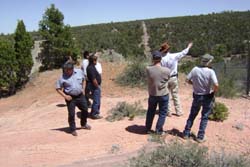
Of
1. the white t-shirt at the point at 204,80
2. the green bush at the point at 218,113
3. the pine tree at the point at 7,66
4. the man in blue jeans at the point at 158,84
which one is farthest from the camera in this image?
the pine tree at the point at 7,66

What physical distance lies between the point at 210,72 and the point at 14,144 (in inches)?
164

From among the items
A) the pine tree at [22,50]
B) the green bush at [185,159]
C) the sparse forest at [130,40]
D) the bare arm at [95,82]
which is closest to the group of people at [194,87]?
the bare arm at [95,82]

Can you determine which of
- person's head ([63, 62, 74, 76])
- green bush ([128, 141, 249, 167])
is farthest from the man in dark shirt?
green bush ([128, 141, 249, 167])

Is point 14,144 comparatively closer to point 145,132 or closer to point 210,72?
point 145,132

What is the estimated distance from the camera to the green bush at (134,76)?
1547 centimetres

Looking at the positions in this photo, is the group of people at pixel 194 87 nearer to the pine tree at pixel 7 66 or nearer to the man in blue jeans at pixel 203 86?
the man in blue jeans at pixel 203 86

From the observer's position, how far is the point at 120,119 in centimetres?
1038

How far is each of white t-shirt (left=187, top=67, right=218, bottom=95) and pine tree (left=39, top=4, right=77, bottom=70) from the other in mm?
11054

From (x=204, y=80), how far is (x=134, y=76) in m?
7.58

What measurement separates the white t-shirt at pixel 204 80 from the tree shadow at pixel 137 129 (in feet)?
5.05

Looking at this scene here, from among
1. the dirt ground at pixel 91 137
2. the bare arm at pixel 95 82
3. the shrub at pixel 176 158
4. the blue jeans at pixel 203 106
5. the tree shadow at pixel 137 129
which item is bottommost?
the dirt ground at pixel 91 137

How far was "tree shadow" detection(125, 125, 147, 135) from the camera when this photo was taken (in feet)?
29.9

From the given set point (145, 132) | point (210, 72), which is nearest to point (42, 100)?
point (145, 132)

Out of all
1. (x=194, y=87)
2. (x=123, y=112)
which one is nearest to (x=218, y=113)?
(x=194, y=87)
